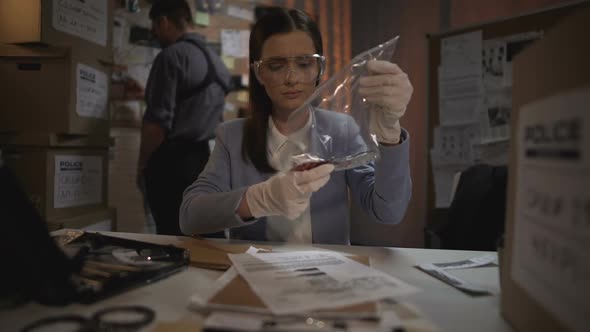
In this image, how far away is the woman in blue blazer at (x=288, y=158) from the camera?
82 cm

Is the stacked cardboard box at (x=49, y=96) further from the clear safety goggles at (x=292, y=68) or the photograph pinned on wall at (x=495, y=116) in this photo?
the photograph pinned on wall at (x=495, y=116)

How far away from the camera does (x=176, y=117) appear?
194cm

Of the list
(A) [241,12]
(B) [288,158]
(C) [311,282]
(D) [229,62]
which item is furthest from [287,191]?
(A) [241,12]

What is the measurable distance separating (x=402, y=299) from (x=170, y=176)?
60.9 inches

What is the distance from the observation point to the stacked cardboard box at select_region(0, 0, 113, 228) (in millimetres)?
1536

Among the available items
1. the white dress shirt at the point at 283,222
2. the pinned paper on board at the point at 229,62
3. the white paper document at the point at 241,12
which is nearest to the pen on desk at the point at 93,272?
the white dress shirt at the point at 283,222

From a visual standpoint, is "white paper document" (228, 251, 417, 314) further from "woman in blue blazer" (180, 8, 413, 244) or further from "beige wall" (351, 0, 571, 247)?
"beige wall" (351, 0, 571, 247)

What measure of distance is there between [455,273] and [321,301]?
31 centimetres

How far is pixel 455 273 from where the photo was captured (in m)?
0.66

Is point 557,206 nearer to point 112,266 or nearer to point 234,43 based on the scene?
point 112,266

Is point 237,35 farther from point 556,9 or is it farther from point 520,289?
point 520,289

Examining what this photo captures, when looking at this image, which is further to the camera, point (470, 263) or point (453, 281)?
point (470, 263)

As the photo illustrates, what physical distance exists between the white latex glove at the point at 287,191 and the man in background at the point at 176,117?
1.08 m

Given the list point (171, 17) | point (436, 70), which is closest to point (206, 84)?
point (171, 17)
